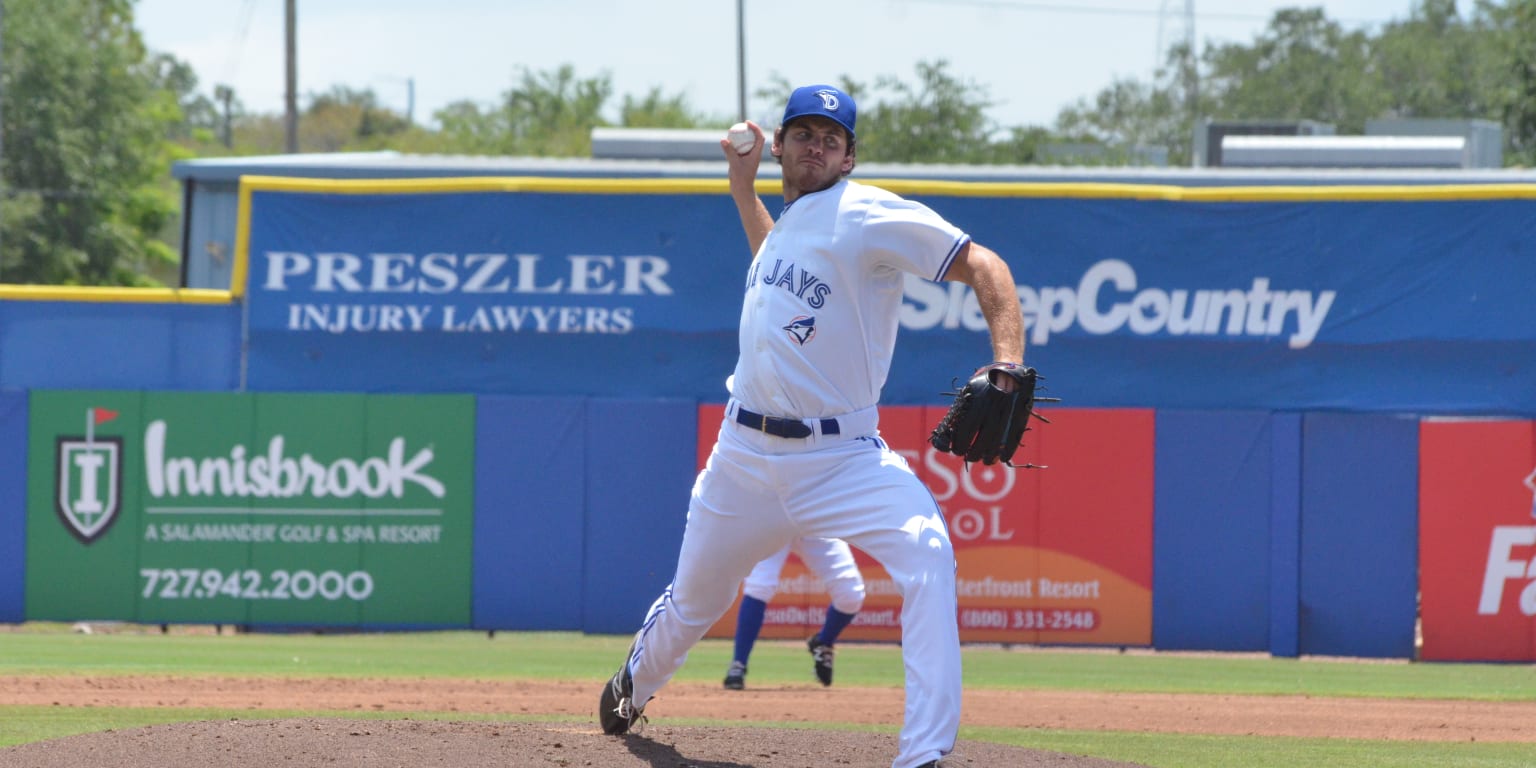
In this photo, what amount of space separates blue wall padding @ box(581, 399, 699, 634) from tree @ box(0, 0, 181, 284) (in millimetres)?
26205

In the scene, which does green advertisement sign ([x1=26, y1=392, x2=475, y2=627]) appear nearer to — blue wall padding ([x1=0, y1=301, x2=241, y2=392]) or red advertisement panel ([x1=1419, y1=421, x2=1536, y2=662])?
blue wall padding ([x1=0, y1=301, x2=241, y2=392])

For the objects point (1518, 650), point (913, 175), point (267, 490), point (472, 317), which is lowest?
point (1518, 650)

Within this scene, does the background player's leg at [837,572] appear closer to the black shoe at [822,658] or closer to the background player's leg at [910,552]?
the black shoe at [822,658]

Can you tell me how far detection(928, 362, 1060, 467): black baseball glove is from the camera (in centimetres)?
476

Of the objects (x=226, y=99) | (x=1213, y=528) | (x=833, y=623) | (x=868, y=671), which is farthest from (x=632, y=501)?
(x=226, y=99)

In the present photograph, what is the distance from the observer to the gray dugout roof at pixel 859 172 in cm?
1399

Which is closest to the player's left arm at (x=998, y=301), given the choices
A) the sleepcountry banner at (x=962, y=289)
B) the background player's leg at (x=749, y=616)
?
the background player's leg at (x=749, y=616)

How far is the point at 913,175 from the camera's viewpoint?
13883 millimetres

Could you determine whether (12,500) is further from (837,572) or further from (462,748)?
(462,748)

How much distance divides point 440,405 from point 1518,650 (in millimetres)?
7792

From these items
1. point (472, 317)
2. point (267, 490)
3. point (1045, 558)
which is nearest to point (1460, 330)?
point (1045, 558)

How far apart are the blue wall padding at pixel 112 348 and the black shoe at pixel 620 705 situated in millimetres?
7941

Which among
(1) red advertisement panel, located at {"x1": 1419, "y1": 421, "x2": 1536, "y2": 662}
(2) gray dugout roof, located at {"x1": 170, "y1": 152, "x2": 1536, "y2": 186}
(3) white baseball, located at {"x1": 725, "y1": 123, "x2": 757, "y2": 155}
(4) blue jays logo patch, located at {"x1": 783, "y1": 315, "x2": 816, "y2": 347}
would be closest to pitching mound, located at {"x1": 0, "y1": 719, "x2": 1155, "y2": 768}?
(4) blue jays logo patch, located at {"x1": 783, "y1": 315, "x2": 816, "y2": 347}

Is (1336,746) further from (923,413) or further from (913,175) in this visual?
(913,175)
